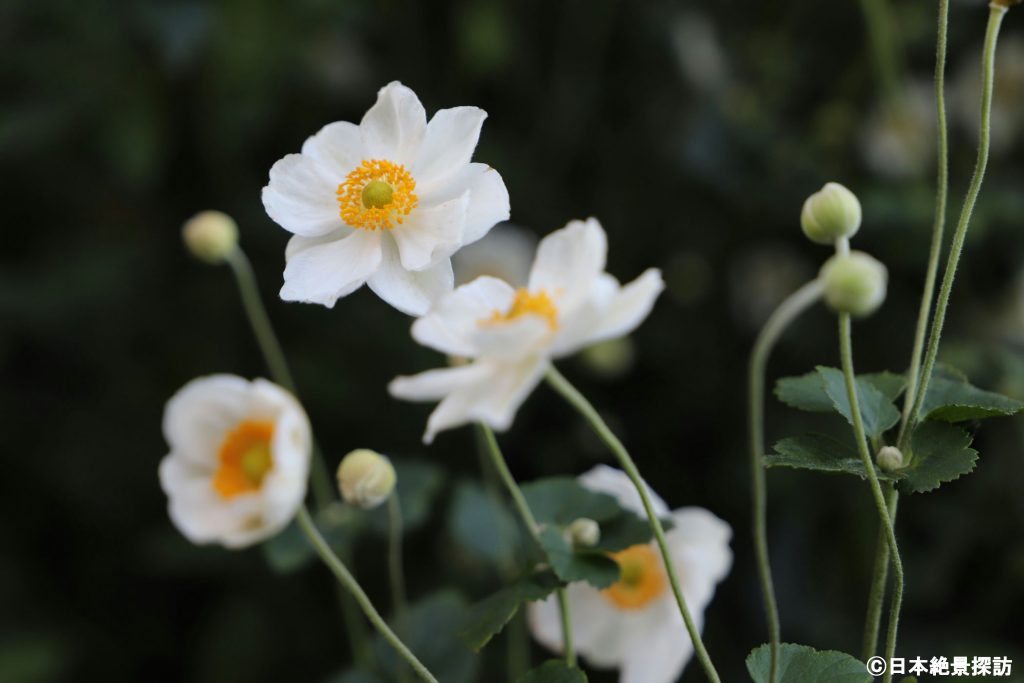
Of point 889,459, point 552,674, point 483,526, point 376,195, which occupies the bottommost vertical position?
point 483,526

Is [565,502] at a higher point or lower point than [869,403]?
lower

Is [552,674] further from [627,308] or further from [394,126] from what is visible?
[394,126]

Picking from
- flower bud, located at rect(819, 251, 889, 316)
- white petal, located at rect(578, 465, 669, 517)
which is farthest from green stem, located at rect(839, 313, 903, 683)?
white petal, located at rect(578, 465, 669, 517)

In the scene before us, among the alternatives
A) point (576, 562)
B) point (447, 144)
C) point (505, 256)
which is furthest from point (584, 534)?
point (505, 256)

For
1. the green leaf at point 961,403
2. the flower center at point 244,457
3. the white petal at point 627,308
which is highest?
the white petal at point 627,308

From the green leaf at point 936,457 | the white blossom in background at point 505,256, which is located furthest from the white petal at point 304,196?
the white blossom in background at point 505,256

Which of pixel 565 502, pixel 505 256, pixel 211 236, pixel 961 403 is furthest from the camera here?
pixel 505 256

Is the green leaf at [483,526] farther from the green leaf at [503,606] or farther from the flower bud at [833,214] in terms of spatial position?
the flower bud at [833,214]
